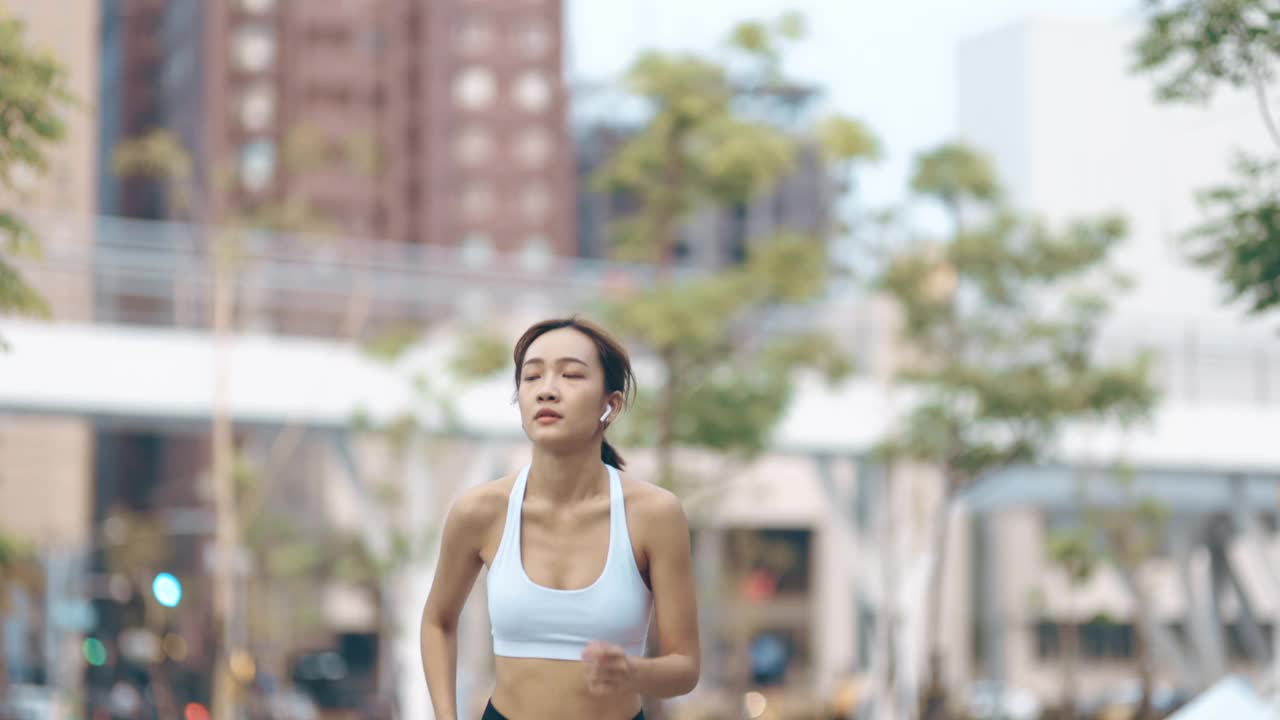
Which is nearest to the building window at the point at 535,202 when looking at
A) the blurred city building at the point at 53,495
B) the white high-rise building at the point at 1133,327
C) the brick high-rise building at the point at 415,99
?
the brick high-rise building at the point at 415,99

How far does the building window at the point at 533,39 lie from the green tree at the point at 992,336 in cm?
6179

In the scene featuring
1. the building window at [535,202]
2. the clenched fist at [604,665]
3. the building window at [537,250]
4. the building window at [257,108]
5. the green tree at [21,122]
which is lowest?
the clenched fist at [604,665]

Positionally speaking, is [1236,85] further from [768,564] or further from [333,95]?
[333,95]

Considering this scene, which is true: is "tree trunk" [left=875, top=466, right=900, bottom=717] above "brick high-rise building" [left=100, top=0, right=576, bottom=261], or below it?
below

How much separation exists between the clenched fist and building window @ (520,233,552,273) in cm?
8039

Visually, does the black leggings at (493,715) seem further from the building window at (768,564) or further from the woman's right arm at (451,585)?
the building window at (768,564)

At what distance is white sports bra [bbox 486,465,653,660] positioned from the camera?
370cm

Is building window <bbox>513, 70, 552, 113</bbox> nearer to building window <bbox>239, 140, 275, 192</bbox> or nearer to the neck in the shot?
building window <bbox>239, 140, 275, 192</bbox>

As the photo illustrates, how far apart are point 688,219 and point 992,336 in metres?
4.98

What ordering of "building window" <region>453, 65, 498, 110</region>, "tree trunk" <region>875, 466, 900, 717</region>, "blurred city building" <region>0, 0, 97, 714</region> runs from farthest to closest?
"building window" <region>453, 65, 498, 110</region> < "blurred city building" <region>0, 0, 97, 714</region> < "tree trunk" <region>875, 466, 900, 717</region>

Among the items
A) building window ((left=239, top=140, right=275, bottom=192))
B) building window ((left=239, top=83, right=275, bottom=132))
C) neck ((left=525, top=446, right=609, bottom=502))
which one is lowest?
neck ((left=525, top=446, right=609, bottom=502))

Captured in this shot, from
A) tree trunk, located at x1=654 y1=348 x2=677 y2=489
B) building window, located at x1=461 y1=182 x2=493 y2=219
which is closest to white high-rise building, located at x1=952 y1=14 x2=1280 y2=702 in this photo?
tree trunk, located at x1=654 y1=348 x2=677 y2=489

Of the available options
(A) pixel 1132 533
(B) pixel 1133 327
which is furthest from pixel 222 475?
(B) pixel 1133 327

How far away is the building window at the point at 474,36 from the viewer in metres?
84.8
